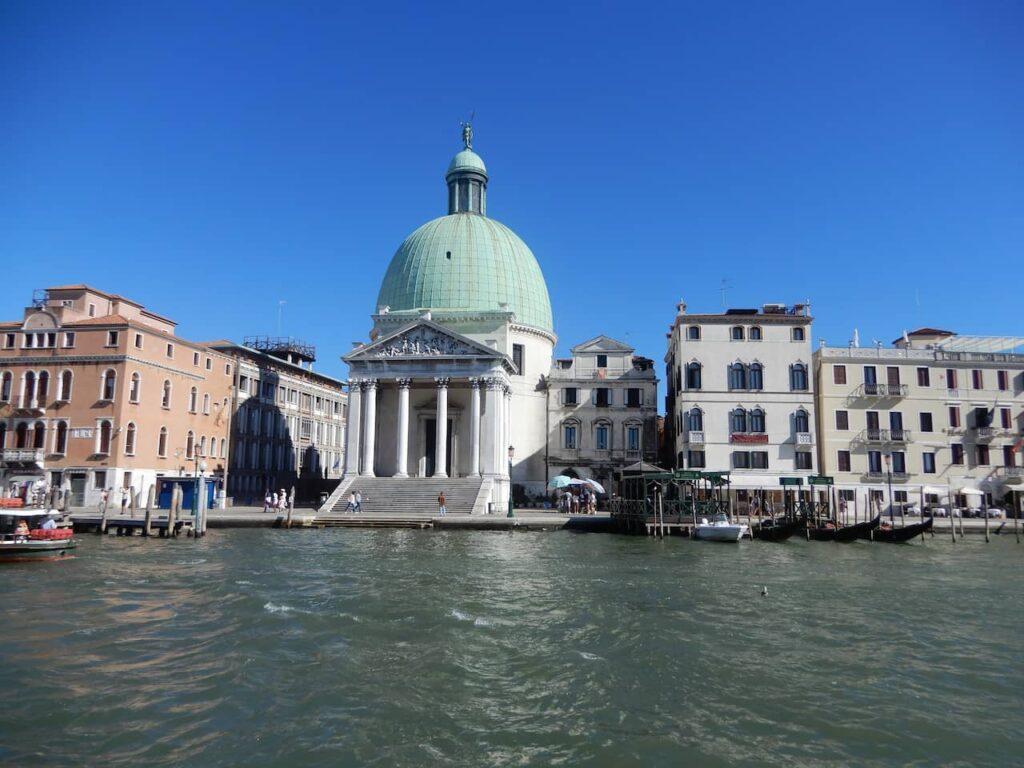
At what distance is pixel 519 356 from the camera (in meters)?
52.1

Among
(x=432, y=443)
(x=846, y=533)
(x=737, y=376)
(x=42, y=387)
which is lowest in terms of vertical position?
(x=846, y=533)

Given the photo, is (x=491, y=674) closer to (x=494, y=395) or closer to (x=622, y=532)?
(x=622, y=532)

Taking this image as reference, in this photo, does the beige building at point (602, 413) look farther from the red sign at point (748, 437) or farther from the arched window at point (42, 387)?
the arched window at point (42, 387)

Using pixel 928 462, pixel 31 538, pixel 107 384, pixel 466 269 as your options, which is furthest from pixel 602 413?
pixel 31 538

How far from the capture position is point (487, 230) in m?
53.6

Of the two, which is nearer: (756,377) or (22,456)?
(22,456)

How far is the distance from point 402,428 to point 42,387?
18.4 m

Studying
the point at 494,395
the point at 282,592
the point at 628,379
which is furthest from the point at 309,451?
the point at 282,592

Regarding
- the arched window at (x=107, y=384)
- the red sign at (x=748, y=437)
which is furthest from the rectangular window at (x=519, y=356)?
the arched window at (x=107, y=384)

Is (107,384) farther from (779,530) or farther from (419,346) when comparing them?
(779,530)

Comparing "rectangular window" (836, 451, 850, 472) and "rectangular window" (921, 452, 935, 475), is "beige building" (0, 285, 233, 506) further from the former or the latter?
"rectangular window" (921, 452, 935, 475)

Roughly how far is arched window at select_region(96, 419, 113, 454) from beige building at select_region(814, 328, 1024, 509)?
124ft

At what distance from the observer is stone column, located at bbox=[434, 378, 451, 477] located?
43.9 m

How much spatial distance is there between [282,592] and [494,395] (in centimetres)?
2756
